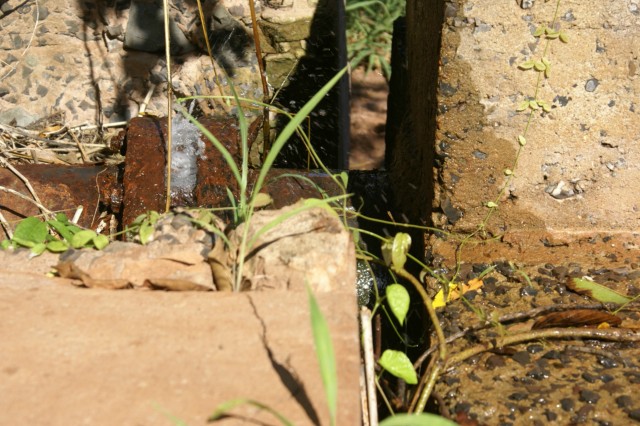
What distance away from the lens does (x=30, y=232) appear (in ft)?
6.18

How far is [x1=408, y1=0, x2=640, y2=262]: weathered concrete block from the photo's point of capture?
7.26 feet

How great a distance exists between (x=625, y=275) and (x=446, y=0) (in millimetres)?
900

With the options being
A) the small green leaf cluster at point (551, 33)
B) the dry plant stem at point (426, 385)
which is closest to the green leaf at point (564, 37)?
the small green leaf cluster at point (551, 33)

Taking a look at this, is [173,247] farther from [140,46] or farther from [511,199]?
[140,46]

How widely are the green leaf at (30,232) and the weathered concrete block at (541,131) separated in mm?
1087

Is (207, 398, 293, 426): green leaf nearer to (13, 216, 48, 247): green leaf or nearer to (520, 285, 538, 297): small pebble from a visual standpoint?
(13, 216, 48, 247): green leaf

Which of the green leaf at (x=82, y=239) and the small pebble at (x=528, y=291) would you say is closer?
the green leaf at (x=82, y=239)

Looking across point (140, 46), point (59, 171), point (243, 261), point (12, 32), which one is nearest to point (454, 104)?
point (243, 261)

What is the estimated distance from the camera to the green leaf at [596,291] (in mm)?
2088

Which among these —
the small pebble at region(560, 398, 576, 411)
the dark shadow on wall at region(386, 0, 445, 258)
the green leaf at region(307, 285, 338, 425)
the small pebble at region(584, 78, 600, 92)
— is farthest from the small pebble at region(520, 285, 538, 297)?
the green leaf at region(307, 285, 338, 425)

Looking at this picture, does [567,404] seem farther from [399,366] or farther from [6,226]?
[6,226]

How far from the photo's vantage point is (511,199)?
2.31 metres

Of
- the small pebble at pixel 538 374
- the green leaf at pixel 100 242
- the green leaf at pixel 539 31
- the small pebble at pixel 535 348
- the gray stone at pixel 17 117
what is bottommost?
the small pebble at pixel 538 374

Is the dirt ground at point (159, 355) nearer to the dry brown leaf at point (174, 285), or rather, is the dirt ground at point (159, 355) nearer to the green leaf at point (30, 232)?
the dry brown leaf at point (174, 285)
